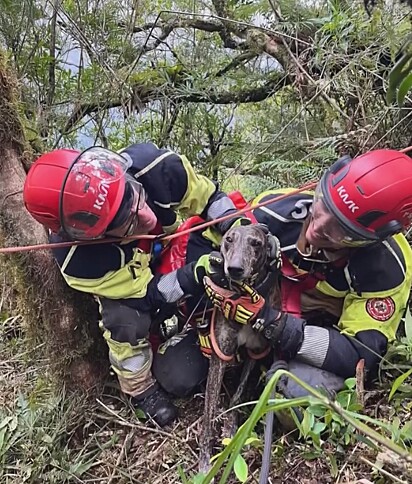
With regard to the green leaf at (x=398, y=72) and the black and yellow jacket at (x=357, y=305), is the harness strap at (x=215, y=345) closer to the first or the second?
the black and yellow jacket at (x=357, y=305)

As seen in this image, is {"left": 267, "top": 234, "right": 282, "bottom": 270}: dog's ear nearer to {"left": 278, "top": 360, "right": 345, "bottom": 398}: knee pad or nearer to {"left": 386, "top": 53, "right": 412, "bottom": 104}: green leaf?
{"left": 278, "top": 360, "right": 345, "bottom": 398}: knee pad

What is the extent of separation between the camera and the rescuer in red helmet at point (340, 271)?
2.24 m

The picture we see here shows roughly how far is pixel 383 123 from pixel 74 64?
2.40 m

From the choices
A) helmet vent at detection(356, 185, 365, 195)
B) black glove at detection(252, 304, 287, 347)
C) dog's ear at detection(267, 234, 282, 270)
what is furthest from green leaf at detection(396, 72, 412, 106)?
black glove at detection(252, 304, 287, 347)

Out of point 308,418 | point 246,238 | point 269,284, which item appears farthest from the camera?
point 269,284

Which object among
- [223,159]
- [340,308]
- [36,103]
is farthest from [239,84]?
[340,308]

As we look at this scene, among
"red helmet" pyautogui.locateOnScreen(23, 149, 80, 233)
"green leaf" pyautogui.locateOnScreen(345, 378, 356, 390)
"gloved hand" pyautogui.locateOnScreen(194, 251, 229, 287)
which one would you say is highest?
"red helmet" pyautogui.locateOnScreen(23, 149, 80, 233)

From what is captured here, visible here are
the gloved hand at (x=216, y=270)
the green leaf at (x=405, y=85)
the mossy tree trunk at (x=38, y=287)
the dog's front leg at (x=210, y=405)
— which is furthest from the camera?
the mossy tree trunk at (x=38, y=287)

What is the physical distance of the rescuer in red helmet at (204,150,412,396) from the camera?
224cm

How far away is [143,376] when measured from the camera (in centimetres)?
265

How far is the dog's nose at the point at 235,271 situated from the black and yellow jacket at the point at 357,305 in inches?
15.4

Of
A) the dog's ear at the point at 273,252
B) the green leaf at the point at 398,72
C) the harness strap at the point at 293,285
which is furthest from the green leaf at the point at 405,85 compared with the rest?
the harness strap at the point at 293,285

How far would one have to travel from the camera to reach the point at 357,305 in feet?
8.34

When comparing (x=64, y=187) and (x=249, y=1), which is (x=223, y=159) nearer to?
(x=249, y=1)
